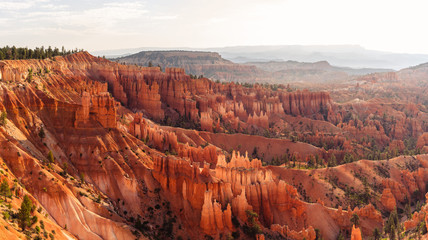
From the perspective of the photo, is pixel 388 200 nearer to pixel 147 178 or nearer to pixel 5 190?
pixel 147 178

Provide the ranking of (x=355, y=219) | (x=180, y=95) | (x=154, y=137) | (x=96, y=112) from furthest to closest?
(x=180, y=95)
(x=154, y=137)
(x=355, y=219)
(x=96, y=112)

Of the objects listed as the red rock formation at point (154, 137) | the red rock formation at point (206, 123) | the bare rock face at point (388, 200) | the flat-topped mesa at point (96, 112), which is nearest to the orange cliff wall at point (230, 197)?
the flat-topped mesa at point (96, 112)

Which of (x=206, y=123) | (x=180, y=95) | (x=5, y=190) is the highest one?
(x=180, y=95)

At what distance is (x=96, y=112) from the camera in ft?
168

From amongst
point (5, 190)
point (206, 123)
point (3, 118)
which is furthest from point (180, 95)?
point (5, 190)

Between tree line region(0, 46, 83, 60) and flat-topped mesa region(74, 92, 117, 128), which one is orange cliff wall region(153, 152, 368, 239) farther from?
tree line region(0, 46, 83, 60)

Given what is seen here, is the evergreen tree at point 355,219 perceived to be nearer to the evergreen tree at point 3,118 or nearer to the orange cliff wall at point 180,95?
the orange cliff wall at point 180,95

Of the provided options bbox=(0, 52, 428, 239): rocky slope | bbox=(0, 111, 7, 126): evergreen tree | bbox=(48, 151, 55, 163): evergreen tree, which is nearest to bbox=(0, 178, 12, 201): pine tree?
bbox=(0, 52, 428, 239): rocky slope

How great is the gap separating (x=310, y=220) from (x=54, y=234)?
31951 millimetres

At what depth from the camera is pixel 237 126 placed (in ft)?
320

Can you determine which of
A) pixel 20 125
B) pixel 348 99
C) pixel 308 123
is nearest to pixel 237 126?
pixel 308 123

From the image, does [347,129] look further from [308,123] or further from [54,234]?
[54,234]

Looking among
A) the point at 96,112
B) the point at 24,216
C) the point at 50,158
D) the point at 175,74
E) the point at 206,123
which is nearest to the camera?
the point at 24,216

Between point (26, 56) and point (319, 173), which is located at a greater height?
point (26, 56)
